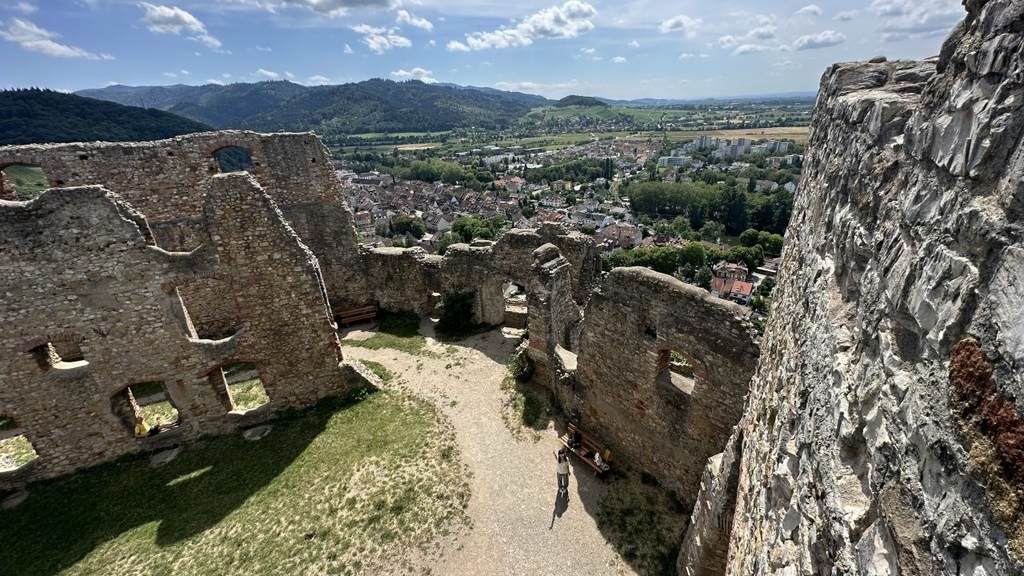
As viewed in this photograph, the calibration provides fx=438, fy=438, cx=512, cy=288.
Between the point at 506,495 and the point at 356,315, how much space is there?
1036 centimetres

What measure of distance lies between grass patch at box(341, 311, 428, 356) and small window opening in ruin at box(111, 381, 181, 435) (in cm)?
522

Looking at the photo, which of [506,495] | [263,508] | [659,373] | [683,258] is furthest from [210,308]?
[683,258]

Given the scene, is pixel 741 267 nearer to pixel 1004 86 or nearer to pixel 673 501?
pixel 673 501

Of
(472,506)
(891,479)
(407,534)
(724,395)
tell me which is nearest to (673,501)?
(724,395)

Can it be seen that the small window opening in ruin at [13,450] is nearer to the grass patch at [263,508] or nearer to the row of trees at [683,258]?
the grass patch at [263,508]

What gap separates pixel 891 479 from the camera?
1988 millimetres

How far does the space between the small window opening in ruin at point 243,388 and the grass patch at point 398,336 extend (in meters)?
3.03

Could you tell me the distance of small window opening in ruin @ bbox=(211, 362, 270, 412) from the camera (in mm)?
11992

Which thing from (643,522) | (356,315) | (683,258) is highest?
(356,315)

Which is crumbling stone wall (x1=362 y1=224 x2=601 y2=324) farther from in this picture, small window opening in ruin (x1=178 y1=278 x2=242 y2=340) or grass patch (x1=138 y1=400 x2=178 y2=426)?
grass patch (x1=138 y1=400 x2=178 y2=426)

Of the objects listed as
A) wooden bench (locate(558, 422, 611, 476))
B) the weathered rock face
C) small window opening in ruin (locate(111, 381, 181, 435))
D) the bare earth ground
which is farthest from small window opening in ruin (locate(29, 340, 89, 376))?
the weathered rock face

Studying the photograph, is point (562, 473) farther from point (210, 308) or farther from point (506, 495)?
point (210, 308)

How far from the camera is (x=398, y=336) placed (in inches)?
631

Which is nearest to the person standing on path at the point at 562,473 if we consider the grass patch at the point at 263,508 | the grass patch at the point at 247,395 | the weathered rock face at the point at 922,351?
the grass patch at the point at 263,508
